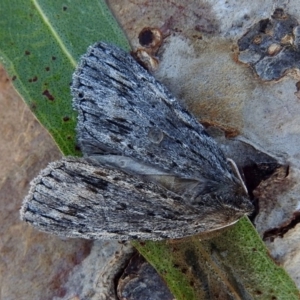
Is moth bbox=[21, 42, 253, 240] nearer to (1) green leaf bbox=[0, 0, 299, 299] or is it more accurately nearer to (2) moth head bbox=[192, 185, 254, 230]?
(2) moth head bbox=[192, 185, 254, 230]

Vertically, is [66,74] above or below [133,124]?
above

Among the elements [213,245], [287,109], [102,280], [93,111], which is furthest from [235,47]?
[102,280]

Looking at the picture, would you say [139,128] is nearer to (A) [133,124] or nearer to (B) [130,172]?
(A) [133,124]

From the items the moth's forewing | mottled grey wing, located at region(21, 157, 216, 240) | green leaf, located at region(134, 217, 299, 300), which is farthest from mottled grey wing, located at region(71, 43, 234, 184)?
green leaf, located at region(134, 217, 299, 300)

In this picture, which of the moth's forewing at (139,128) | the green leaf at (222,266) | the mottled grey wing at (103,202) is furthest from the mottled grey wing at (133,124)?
the green leaf at (222,266)

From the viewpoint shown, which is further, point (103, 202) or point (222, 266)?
point (222, 266)

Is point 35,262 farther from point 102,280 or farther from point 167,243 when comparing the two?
point 167,243

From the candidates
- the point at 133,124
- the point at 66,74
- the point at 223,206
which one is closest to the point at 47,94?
the point at 66,74
